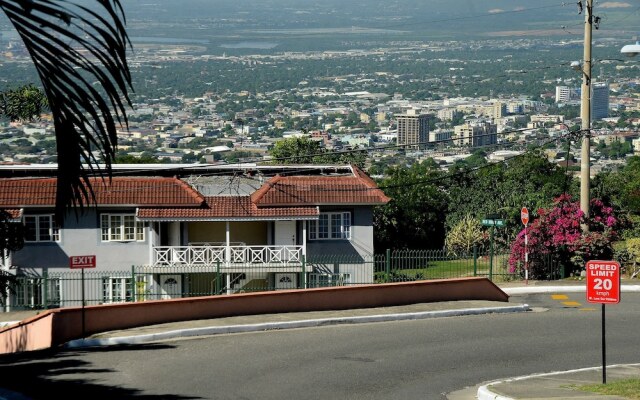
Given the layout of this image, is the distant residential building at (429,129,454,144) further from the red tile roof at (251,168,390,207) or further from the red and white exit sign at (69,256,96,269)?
the red and white exit sign at (69,256,96,269)

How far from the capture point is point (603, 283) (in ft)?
51.0

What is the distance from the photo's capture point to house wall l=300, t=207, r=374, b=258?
117ft

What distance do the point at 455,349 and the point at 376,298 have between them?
15.1 ft

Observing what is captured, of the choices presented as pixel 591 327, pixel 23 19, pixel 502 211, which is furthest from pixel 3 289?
pixel 502 211

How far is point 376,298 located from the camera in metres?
23.9

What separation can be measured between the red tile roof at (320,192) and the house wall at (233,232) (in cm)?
121

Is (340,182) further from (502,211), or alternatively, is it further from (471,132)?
(471,132)

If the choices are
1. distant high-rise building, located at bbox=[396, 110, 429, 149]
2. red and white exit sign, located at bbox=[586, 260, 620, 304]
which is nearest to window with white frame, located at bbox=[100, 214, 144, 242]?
red and white exit sign, located at bbox=[586, 260, 620, 304]

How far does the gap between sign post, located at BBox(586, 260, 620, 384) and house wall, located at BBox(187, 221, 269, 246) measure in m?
21.0

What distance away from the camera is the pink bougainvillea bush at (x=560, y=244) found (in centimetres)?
3078

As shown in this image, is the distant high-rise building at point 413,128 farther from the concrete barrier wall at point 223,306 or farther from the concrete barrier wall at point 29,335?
the concrete barrier wall at point 29,335

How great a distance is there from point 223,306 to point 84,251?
13702mm

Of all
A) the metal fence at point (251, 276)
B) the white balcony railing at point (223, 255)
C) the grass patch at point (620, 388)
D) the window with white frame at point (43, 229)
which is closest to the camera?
the grass patch at point (620, 388)

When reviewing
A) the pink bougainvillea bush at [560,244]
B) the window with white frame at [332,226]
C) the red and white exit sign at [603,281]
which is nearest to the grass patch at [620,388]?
the red and white exit sign at [603,281]
